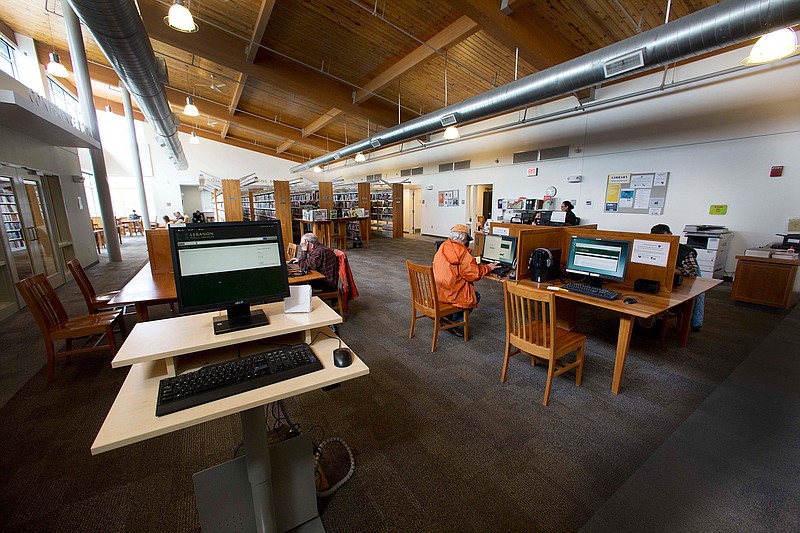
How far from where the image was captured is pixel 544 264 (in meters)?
2.90

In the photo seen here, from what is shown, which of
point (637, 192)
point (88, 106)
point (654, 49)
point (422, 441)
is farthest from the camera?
point (88, 106)

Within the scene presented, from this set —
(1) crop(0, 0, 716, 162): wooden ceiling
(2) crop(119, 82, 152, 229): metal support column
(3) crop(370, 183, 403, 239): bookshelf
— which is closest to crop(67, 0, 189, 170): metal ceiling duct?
(1) crop(0, 0, 716, 162): wooden ceiling

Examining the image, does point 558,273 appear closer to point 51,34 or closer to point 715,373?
point 715,373

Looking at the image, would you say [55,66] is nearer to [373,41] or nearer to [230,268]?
[373,41]

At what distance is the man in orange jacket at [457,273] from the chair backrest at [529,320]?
595 millimetres

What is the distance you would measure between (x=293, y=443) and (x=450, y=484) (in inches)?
35.3

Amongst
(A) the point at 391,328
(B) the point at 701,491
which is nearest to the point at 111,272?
(A) the point at 391,328

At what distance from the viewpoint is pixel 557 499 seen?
61.0 inches

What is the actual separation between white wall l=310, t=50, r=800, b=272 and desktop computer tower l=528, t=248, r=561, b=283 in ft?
15.1

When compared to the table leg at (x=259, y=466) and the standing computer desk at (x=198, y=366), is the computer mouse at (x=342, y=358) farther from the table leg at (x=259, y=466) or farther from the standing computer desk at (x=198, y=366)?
the table leg at (x=259, y=466)

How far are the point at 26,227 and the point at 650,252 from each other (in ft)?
26.1

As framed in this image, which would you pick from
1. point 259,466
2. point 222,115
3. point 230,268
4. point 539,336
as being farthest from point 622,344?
point 222,115

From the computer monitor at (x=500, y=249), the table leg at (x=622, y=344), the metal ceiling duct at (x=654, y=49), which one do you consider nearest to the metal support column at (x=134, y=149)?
the metal ceiling duct at (x=654, y=49)

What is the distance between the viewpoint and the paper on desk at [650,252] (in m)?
2.54
